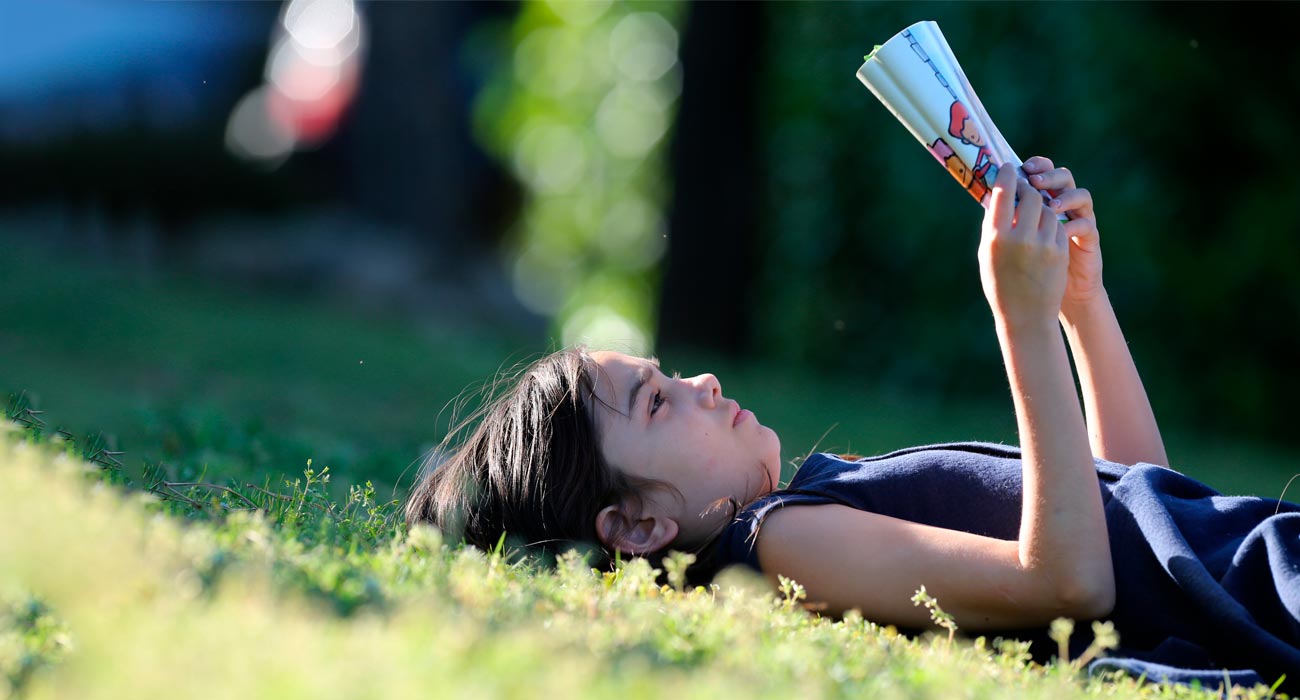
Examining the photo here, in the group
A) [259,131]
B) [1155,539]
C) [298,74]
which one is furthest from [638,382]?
[298,74]

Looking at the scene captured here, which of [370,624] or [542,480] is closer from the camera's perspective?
[370,624]

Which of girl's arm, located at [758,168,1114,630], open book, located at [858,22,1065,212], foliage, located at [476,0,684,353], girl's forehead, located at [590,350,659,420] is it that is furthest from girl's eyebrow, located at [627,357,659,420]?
foliage, located at [476,0,684,353]

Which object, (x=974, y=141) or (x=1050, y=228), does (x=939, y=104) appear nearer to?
(x=974, y=141)

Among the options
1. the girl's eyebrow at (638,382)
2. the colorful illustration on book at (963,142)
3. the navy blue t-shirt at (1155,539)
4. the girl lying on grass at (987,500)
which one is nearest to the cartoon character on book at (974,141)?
the colorful illustration on book at (963,142)

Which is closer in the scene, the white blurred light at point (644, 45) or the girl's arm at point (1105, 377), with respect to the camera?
the girl's arm at point (1105, 377)

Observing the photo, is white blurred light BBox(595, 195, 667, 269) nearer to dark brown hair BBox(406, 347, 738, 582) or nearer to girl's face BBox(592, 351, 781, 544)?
dark brown hair BBox(406, 347, 738, 582)

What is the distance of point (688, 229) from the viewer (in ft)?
34.4

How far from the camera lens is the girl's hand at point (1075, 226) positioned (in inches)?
119

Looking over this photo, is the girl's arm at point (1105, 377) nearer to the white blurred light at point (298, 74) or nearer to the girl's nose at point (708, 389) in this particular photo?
the girl's nose at point (708, 389)

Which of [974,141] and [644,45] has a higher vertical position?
[644,45]

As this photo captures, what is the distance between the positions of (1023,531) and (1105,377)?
0.89 m

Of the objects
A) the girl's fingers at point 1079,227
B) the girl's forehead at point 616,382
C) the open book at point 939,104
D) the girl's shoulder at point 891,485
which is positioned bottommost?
the girl's shoulder at point 891,485

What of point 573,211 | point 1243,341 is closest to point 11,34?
point 573,211

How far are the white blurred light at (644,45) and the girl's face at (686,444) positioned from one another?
12.4 m
